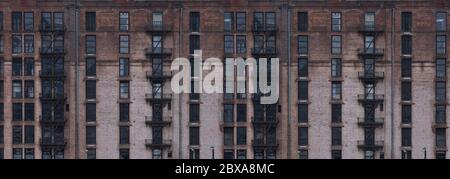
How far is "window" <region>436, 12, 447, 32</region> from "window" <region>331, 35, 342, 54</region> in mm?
8242

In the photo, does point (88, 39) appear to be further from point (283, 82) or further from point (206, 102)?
point (283, 82)

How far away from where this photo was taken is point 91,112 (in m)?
60.4

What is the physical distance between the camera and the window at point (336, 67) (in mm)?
59938

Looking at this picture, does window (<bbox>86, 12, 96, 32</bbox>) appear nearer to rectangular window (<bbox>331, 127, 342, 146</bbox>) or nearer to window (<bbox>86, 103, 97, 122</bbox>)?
window (<bbox>86, 103, 97, 122</bbox>)

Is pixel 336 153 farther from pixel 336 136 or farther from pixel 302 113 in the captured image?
pixel 302 113

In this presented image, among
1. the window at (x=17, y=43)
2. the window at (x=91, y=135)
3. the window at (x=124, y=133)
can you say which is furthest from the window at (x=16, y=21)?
the window at (x=124, y=133)

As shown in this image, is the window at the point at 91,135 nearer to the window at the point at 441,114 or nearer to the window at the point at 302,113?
the window at the point at 302,113

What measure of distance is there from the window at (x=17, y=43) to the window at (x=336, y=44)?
25.9 meters

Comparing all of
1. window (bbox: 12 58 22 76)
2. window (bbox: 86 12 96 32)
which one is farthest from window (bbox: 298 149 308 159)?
window (bbox: 12 58 22 76)

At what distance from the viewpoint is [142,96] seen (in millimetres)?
60062

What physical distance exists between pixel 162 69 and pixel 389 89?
18932mm

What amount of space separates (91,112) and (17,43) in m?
8.38

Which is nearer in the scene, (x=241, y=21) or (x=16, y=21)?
(x=241, y=21)

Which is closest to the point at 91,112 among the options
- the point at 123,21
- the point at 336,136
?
the point at 123,21
